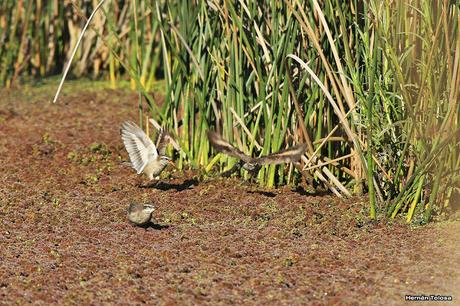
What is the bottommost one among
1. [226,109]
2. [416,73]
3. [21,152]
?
[21,152]

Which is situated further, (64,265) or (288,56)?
(288,56)

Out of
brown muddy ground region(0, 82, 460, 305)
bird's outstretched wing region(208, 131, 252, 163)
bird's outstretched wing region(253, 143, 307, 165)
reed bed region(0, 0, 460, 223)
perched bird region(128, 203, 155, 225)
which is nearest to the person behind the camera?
brown muddy ground region(0, 82, 460, 305)

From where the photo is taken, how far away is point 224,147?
5566mm

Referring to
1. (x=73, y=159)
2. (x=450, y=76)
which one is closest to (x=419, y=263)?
(x=450, y=76)

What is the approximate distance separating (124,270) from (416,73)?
1840 millimetres

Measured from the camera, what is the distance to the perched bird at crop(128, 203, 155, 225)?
497cm

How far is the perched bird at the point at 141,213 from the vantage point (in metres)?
4.97

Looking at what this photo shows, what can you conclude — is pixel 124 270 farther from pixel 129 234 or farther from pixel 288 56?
pixel 288 56

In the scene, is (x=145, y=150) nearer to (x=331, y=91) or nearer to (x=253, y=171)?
(x=253, y=171)

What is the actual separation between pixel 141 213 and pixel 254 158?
0.88 m

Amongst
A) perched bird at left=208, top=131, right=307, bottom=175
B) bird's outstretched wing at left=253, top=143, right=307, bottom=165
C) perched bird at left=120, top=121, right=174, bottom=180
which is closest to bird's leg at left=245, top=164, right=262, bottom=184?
perched bird at left=208, top=131, right=307, bottom=175

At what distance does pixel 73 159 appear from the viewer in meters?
6.59

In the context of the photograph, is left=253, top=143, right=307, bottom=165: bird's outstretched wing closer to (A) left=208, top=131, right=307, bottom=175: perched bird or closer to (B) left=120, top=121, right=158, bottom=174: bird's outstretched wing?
(A) left=208, top=131, right=307, bottom=175: perched bird

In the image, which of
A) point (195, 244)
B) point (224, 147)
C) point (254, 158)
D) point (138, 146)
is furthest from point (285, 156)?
point (138, 146)
